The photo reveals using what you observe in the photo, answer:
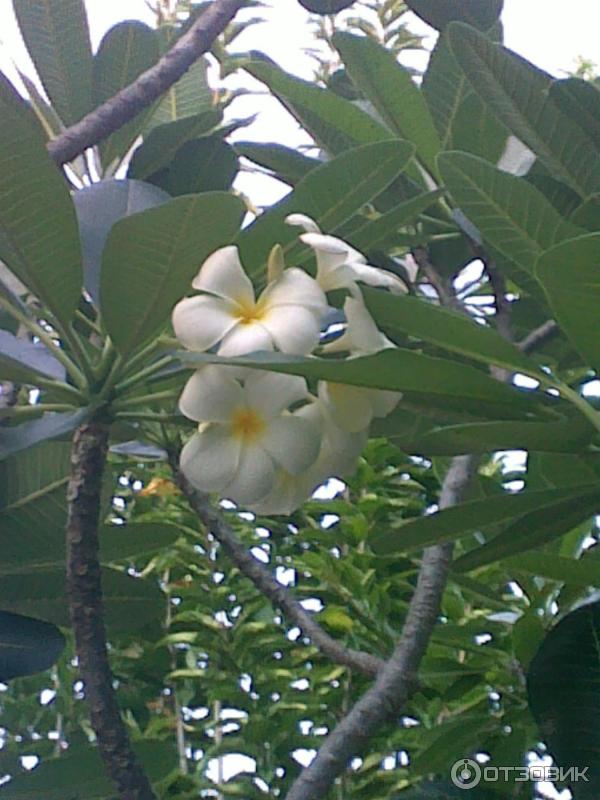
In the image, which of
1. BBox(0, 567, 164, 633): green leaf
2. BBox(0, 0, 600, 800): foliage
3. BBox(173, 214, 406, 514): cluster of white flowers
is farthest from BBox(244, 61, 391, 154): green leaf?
BBox(0, 567, 164, 633): green leaf

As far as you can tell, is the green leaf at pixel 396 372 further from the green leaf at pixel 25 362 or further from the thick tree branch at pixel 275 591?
the thick tree branch at pixel 275 591

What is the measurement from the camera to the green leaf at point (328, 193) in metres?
0.72

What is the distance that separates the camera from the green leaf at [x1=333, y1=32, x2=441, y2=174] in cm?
94

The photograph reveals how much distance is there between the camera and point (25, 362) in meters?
0.70

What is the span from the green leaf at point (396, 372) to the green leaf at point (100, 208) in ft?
0.72

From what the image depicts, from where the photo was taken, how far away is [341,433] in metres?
0.67

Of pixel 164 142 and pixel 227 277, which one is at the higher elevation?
pixel 164 142

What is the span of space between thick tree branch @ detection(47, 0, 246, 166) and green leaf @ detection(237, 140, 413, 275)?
0.24m

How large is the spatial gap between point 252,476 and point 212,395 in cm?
6

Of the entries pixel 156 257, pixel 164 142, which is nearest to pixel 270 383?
pixel 156 257

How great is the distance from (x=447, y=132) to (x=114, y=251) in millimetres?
396

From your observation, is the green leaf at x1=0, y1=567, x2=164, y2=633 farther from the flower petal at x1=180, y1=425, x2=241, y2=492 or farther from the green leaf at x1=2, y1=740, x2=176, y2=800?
the flower petal at x1=180, y1=425, x2=241, y2=492

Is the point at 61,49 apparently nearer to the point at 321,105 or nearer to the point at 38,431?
the point at 321,105

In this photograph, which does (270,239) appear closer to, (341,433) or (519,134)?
(341,433)
